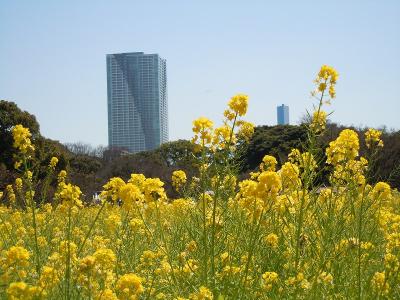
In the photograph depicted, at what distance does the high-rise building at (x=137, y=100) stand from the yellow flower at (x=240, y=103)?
135 metres

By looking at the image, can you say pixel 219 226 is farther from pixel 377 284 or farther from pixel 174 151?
pixel 174 151

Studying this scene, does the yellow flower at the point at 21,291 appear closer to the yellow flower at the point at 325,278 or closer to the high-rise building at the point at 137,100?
the yellow flower at the point at 325,278

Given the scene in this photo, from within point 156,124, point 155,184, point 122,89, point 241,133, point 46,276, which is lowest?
point 46,276

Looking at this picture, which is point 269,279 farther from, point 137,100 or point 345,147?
point 137,100

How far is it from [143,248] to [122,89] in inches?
5869

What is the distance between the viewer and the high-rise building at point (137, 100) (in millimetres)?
140625

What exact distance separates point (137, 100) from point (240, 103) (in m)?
150

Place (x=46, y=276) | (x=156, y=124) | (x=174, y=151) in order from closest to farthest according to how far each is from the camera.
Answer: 1. (x=46, y=276)
2. (x=174, y=151)
3. (x=156, y=124)

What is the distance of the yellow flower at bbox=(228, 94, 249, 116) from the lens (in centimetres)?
291

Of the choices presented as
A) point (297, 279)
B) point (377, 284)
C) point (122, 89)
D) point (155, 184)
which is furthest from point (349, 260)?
point (122, 89)

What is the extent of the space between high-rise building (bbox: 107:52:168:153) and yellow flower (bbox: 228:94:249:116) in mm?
134686

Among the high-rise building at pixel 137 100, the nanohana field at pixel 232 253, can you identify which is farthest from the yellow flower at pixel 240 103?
the high-rise building at pixel 137 100

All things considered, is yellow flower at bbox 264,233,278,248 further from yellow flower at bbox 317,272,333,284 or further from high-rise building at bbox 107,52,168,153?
high-rise building at bbox 107,52,168,153

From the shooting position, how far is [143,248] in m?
5.76
